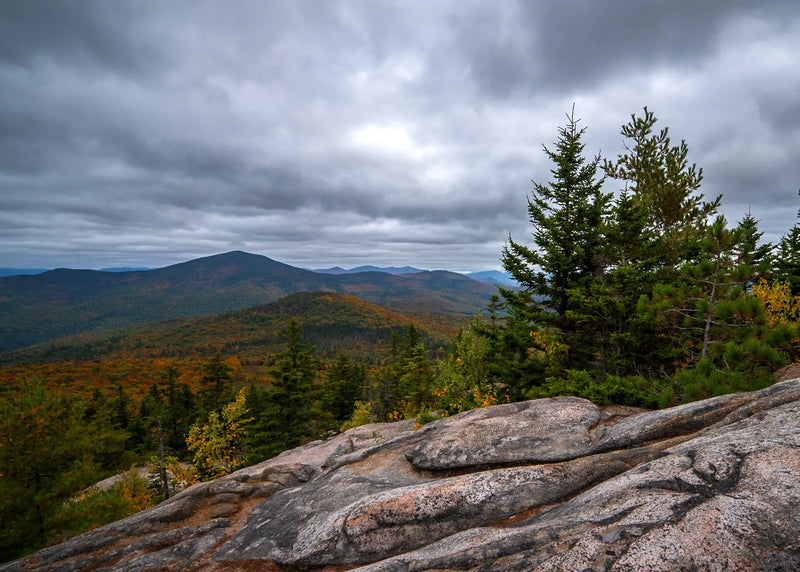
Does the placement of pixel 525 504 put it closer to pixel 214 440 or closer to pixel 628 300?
pixel 628 300

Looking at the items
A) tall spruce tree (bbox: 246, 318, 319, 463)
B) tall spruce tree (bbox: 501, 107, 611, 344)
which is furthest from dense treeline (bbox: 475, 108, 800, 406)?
tall spruce tree (bbox: 246, 318, 319, 463)

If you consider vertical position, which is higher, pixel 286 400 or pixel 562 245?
pixel 562 245

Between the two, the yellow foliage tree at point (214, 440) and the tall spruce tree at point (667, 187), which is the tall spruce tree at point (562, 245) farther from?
the yellow foliage tree at point (214, 440)

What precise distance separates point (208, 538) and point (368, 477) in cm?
412

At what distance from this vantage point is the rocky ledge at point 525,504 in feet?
12.2

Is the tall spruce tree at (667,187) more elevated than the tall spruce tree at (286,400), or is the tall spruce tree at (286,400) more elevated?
the tall spruce tree at (667,187)

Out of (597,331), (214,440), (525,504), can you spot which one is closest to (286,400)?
(214,440)

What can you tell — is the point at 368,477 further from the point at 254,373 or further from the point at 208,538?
the point at 254,373

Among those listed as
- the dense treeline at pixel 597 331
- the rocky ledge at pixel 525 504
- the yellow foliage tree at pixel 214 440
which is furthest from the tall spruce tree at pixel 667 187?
the yellow foliage tree at pixel 214 440

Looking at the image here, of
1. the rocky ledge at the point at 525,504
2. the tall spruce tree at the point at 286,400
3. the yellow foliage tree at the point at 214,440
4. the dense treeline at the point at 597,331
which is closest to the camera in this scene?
the rocky ledge at the point at 525,504

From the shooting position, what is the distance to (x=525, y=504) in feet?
20.8

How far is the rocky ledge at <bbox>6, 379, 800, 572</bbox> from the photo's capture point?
3719mm

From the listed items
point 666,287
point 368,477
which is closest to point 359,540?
point 368,477

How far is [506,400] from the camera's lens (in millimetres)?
17125
